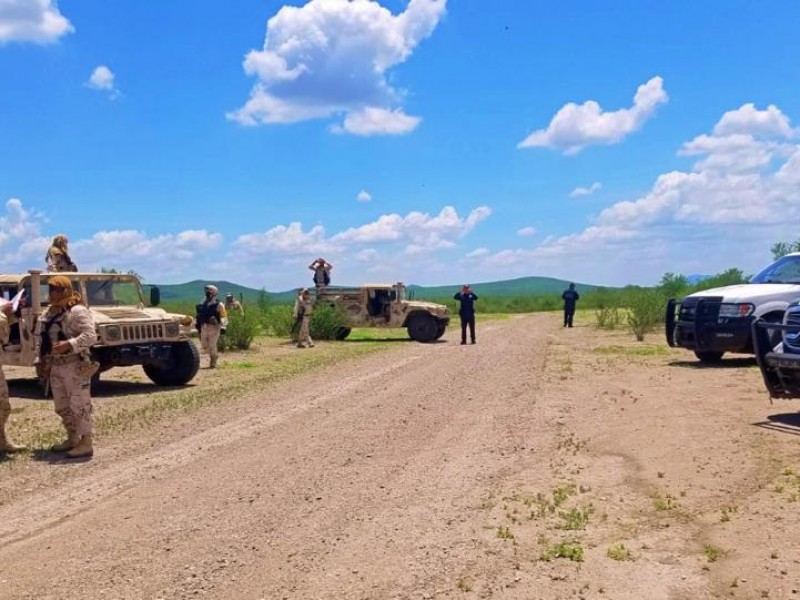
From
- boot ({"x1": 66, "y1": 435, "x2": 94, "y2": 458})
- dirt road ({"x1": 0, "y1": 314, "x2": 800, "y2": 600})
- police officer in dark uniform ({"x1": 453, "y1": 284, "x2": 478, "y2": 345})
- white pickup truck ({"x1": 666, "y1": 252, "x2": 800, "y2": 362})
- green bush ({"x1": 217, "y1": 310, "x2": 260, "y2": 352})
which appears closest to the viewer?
dirt road ({"x1": 0, "y1": 314, "x2": 800, "y2": 600})

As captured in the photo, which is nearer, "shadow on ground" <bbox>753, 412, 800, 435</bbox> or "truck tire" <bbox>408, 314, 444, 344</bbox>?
"shadow on ground" <bbox>753, 412, 800, 435</bbox>

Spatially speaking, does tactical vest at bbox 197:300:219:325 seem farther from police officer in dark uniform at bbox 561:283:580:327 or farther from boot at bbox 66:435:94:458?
police officer in dark uniform at bbox 561:283:580:327

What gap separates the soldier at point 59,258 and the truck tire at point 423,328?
12595 mm

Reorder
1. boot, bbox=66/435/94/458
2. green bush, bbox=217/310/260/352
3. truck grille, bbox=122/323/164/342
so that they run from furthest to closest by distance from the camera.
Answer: green bush, bbox=217/310/260/352 → truck grille, bbox=122/323/164/342 → boot, bbox=66/435/94/458

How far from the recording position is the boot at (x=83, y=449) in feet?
25.7

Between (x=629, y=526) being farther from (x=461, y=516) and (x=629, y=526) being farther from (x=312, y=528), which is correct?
(x=312, y=528)

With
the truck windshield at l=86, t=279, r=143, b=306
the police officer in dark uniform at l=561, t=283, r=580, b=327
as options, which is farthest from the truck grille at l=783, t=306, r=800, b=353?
the police officer in dark uniform at l=561, t=283, r=580, b=327

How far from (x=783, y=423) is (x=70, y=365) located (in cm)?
690

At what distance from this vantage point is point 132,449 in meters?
8.22

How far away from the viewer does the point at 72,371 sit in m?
7.99

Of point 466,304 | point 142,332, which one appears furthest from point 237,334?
point 142,332

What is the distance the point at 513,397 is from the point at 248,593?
720 centimetres

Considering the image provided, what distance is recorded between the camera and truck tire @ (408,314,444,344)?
24.8 metres

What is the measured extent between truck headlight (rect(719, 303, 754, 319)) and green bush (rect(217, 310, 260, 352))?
12.1 metres
